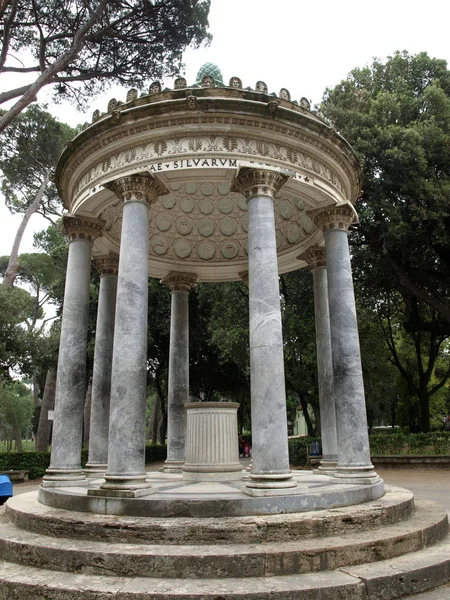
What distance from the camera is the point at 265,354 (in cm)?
1066

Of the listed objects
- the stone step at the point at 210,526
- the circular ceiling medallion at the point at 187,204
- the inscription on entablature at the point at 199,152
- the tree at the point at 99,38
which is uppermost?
the tree at the point at 99,38

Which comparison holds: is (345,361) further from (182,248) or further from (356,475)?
(182,248)

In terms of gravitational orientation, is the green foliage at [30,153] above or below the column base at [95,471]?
above

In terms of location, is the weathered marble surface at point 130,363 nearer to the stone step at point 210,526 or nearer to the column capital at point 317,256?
the stone step at point 210,526

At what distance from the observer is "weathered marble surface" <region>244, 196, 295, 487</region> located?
10156 mm

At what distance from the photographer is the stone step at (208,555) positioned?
7309 mm

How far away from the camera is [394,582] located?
716cm

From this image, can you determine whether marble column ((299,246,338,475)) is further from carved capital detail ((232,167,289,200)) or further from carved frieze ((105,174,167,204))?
carved frieze ((105,174,167,204))

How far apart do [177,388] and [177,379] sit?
13.1 inches

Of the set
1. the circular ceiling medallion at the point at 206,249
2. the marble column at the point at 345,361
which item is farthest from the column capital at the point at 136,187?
the circular ceiling medallion at the point at 206,249

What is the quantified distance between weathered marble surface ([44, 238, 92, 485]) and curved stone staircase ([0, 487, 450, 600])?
10.5ft

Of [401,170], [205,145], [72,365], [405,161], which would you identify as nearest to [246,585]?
[72,365]

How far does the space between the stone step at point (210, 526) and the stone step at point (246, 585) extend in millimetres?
984

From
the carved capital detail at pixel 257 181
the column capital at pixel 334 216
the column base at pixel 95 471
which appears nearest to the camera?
the carved capital detail at pixel 257 181
